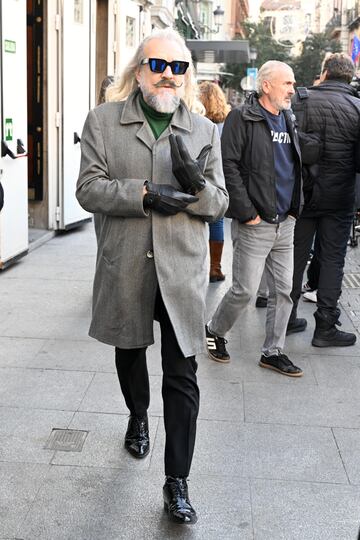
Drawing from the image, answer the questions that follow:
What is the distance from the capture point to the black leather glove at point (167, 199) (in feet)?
11.1

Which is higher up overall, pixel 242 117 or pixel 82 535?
pixel 242 117

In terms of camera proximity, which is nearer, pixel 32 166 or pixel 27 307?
pixel 27 307

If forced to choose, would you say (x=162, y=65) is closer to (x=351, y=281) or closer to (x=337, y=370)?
(x=337, y=370)

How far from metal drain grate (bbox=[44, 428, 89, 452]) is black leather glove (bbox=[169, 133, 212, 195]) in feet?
5.02

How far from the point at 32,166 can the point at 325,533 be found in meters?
7.92

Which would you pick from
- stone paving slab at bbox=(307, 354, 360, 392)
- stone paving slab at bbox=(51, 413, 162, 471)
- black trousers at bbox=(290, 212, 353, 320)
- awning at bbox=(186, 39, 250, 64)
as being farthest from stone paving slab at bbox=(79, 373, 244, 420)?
awning at bbox=(186, 39, 250, 64)

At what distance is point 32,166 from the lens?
34.8 ft

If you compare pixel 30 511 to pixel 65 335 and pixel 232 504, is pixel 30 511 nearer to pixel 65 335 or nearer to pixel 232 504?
pixel 232 504

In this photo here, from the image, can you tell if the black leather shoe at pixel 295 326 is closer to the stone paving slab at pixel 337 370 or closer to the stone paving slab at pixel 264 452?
the stone paving slab at pixel 337 370

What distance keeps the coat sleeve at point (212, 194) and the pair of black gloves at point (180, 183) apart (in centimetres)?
5

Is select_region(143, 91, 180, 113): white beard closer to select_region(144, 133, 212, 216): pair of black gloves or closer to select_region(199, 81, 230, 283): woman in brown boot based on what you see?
select_region(144, 133, 212, 216): pair of black gloves

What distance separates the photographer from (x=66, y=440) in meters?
4.29

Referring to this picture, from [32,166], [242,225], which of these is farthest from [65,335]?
[32,166]

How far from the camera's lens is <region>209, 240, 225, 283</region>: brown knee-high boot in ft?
27.0
